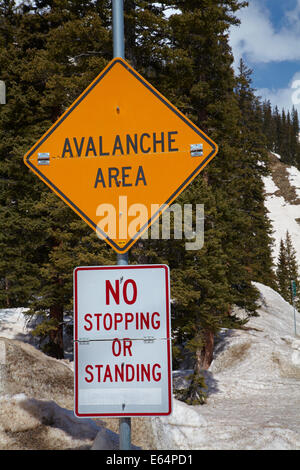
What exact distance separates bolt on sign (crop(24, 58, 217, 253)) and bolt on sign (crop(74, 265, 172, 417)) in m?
0.28

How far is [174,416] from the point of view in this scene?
27.1 feet

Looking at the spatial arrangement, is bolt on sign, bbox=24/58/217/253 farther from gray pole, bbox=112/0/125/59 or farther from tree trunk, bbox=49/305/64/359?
tree trunk, bbox=49/305/64/359

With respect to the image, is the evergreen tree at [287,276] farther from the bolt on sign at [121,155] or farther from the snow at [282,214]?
the bolt on sign at [121,155]

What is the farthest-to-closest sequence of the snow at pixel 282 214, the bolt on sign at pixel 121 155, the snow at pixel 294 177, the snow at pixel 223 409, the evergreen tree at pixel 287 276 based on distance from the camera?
the snow at pixel 294 177
the snow at pixel 282 214
the evergreen tree at pixel 287 276
the snow at pixel 223 409
the bolt on sign at pixel 121 155

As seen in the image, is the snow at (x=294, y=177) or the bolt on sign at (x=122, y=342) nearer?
the bolt on sign at (x=122, y=342)

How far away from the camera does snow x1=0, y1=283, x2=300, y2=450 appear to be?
16.3 ft

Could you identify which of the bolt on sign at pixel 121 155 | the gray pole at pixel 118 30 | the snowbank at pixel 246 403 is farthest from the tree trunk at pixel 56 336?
the gray pole at pixel 118 30

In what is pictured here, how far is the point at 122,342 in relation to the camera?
266cm

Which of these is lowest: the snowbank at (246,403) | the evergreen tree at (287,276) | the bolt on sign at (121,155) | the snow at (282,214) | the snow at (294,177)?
the snowbank at (246,403)

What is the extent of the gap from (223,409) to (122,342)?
1191cm

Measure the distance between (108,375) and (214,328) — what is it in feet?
36.6

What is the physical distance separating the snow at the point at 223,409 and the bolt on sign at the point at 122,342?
2.23m

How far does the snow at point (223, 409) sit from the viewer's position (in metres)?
4.96
